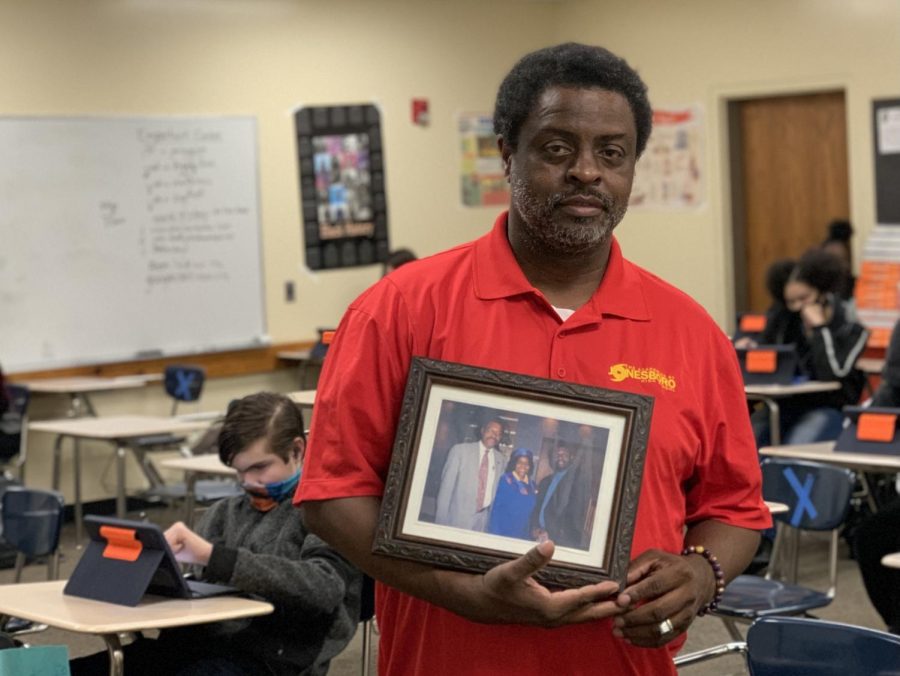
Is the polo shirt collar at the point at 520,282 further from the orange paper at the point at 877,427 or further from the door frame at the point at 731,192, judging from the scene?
the door frame at the point at 731,192

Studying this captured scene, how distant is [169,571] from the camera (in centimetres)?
346

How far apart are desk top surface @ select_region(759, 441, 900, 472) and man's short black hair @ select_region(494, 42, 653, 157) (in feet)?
13.1

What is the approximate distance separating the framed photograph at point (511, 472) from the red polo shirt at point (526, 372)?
7cm

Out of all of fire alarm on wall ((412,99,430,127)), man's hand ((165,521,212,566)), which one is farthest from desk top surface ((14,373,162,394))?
man's hand ((165,521,212,566))

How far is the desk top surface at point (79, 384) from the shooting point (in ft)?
26.8

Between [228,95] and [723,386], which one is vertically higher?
[228,95]

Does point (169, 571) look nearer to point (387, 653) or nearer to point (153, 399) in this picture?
point (387, 653)

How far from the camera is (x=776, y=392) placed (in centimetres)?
720

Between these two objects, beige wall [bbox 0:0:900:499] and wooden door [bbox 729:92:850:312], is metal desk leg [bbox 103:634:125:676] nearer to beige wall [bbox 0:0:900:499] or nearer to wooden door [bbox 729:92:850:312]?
beige wall [bbox 0:0:900:499]

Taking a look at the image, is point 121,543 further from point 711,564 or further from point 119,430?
point 119,430

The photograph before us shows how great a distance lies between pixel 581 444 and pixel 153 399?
25.0 ft

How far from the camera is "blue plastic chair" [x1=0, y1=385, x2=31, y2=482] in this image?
7.91 metres

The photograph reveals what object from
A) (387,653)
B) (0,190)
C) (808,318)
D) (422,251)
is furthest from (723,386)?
(422,251)

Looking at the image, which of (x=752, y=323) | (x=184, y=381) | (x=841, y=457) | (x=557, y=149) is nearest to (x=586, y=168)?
(x=557, y=149)
